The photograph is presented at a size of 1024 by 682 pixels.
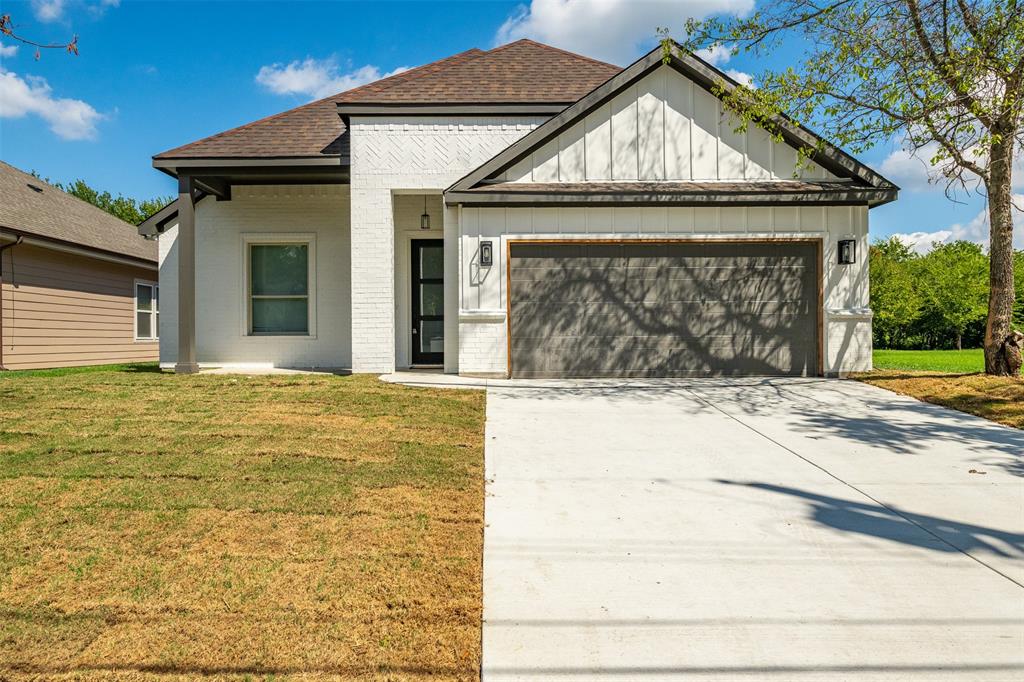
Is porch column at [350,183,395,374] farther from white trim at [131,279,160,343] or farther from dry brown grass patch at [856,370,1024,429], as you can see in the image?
white trim at [131,279,160,343]

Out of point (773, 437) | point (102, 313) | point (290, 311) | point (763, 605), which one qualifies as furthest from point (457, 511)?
point (102, 313)

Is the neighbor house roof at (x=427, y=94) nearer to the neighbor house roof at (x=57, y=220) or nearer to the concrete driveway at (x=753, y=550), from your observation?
the neighbor house roof at (x=57, y=220)

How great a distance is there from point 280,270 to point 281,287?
343 millimetres

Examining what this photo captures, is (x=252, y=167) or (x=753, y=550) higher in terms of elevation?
(x=252, y=167)

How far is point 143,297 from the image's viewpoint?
58.2 ft

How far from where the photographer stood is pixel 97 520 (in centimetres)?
386

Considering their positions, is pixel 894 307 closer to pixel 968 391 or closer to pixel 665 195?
pixel 968 391

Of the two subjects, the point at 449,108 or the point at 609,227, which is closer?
the point at 609,227

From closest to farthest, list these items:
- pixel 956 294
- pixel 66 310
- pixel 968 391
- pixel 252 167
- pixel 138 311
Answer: pixel 968 391
pixel 252 167
pixel 66 310
pixel 138 311
pixel 956 294

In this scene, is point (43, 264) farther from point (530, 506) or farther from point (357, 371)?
point (530, 506)

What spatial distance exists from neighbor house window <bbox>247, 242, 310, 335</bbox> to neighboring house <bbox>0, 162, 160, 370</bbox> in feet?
16.3

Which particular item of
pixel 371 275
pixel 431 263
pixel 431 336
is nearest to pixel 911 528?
pixel 371 275

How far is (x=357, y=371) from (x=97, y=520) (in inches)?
273

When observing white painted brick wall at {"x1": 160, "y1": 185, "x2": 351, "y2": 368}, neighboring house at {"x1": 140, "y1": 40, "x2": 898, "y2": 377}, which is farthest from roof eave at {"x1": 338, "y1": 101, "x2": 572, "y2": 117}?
white painted brick wall at {"x1": 160, "y1": 185, "x2": 351, "y2": 368}
